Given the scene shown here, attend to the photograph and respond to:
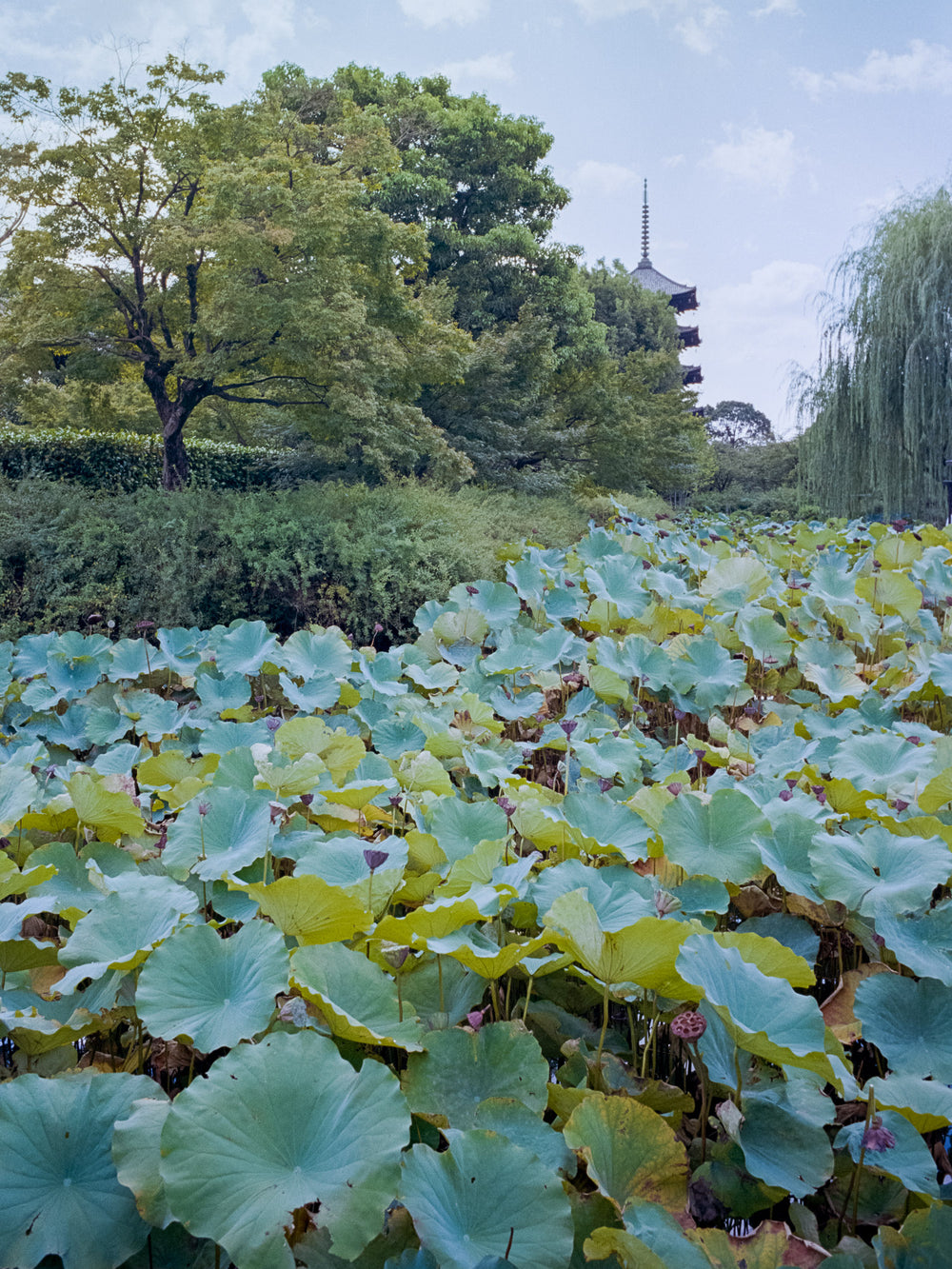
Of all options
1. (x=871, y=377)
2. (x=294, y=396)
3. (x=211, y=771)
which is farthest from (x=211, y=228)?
(x=871, y=377)

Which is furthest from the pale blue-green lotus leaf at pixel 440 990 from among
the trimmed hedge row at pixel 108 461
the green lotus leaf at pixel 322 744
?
the trimmed hedge row at pixel 108 461

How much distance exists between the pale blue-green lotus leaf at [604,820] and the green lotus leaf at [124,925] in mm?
408

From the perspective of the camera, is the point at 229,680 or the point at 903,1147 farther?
the point at 229,680

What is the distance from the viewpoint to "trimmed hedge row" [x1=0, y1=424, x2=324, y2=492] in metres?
6.48

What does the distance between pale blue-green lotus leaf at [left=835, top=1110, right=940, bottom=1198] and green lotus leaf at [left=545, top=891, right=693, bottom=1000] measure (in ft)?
0.45

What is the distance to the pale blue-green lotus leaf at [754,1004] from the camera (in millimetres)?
514

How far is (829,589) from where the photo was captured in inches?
88.4

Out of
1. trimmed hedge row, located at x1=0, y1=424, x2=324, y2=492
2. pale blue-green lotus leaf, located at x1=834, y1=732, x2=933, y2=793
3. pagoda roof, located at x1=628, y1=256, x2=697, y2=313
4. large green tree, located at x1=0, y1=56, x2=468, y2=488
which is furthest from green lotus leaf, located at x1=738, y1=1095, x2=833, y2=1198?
pagoda roof, located at x1=628, y1=256, x2=697, y2=313

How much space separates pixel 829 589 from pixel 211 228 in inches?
180

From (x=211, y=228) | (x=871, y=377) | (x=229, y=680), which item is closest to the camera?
(x=229, y=680)

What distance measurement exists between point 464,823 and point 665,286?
112ft

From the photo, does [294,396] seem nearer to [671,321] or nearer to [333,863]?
[333,863]

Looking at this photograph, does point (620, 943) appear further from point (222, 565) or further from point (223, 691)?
point (222, 565)

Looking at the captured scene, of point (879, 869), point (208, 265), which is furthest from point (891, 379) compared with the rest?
point (879, 869)
